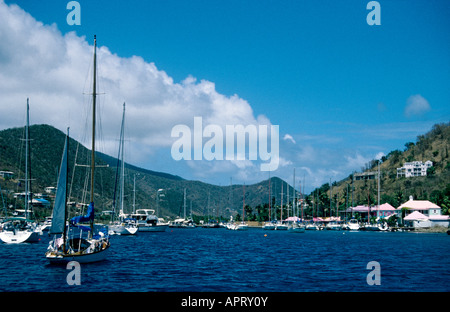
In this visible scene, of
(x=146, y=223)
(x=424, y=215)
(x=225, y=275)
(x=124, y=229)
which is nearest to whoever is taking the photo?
(x=225, y=275)

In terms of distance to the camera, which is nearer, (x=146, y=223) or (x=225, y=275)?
(x=225, y=275)

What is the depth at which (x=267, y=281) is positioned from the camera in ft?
121

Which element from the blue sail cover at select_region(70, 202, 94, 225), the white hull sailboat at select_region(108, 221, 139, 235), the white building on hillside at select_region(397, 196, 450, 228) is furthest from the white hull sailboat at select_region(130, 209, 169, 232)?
the blue sail cover at select_region(70, 202, 94, 225)

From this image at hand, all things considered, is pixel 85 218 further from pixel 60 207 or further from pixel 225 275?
pixel 225 275

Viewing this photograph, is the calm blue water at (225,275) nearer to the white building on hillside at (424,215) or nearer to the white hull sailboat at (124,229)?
the white hull sailboat at (124,229)

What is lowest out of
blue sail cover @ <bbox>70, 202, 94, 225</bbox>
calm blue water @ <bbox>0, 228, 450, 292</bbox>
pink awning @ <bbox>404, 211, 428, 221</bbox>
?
calm blue water @ <bbox>0, 228, 450, 292</bbox>

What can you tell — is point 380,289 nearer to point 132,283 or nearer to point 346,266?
point 346,266

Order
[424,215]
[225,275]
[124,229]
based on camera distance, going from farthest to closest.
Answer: [424,215]
[124,229]
[225,275]

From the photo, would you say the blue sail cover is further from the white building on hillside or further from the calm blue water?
the white building on hillside

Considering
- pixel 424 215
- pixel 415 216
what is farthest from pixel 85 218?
pixel 424 215

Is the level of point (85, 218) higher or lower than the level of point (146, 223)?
higher

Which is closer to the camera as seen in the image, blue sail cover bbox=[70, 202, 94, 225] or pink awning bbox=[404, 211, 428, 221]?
blue sail cover bbox=[70, 202, 94, 225]

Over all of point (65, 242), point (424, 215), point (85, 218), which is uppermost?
point (85, 218)
